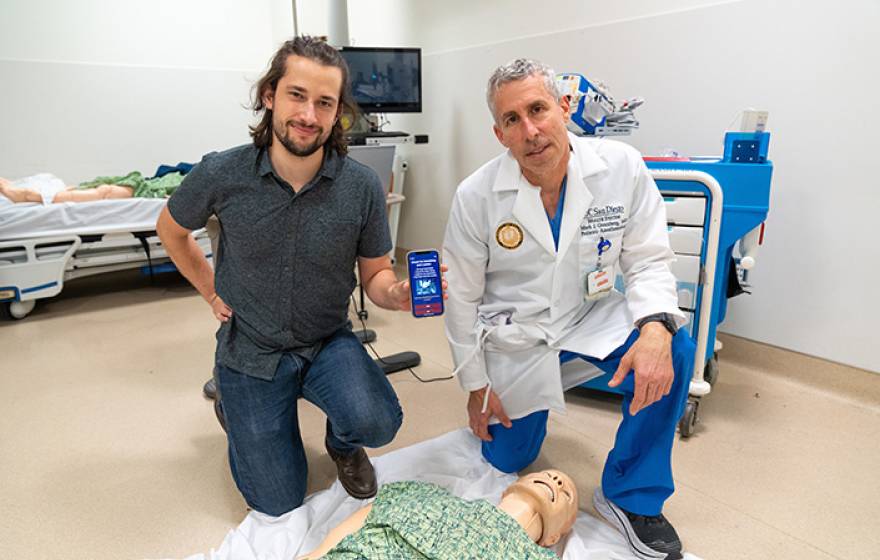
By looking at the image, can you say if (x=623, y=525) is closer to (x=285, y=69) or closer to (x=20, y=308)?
(x=285, y=69)

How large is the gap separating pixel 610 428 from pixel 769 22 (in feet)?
4.99

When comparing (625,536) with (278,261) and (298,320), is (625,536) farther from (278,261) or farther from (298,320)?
(278,261)

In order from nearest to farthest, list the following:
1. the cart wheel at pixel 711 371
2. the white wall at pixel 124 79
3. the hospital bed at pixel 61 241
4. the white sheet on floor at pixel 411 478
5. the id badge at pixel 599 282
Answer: the white sheet on floor at pixel 411 478
the id badge at pixel 599 282
the cart wheel at pixel 711 371
the hospital bed at pixel 61 241
the white wall at pixel 124 79

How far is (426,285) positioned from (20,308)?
106 inches

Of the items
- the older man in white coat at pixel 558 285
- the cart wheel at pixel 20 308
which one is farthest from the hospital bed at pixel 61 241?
the older man in white coat at pixel 558 285

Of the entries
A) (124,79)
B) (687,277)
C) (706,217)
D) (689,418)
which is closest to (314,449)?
(689,418)

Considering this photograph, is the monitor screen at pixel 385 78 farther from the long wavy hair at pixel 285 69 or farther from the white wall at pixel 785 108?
the long wavy hair at pixel 285 69

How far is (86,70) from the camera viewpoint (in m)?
3.77

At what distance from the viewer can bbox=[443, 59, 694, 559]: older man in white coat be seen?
1327mm

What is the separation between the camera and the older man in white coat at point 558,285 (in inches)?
52.2

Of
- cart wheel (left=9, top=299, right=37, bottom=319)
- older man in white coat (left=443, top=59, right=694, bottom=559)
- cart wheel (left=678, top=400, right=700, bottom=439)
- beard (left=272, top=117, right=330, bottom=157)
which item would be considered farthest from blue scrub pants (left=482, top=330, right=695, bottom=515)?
cart wheel (left=9, top=299, right=37, bottom=319)

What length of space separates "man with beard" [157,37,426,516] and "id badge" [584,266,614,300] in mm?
473

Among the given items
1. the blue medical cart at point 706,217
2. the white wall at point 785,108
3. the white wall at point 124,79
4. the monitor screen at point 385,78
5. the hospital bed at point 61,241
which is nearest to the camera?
the blue medical cart at point 706,217

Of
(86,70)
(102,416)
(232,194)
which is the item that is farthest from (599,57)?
(86,70)
